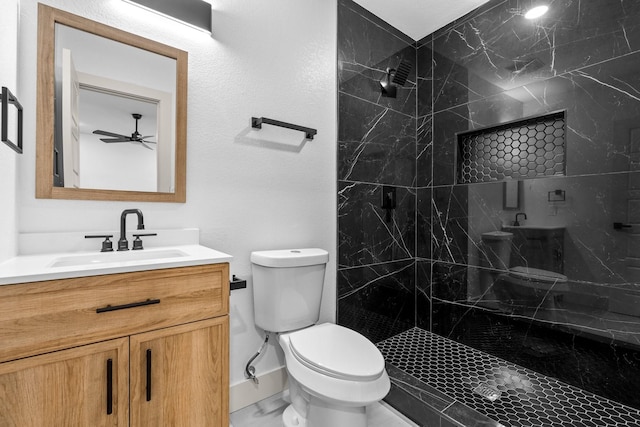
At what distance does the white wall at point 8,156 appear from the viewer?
101 cm

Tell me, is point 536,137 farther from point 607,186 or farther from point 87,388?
point 87,388

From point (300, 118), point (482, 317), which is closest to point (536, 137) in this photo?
point (482, 317)

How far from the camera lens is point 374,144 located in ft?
7.43

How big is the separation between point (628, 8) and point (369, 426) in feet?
8.36

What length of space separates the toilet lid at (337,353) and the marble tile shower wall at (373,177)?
1.93 feet

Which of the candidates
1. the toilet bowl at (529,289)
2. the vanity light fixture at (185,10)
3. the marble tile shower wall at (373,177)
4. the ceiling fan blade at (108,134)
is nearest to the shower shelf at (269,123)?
the marble tile shower wall at (373,177)

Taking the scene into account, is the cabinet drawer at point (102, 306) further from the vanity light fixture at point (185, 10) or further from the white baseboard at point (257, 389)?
the vanity light fixture at point (185, 10)

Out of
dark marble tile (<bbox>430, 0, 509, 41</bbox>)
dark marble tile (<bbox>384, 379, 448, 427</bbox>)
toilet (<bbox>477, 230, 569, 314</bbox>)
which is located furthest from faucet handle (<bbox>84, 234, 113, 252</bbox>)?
dark marble tile (<bbox>430, 0, 509, 41</bbox>)

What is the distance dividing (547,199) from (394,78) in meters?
1.33

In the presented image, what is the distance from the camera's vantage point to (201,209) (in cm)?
156

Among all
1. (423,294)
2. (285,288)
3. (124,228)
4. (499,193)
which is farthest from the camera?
(423,294)

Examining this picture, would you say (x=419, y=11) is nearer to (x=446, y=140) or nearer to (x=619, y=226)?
(x=446, y=140)

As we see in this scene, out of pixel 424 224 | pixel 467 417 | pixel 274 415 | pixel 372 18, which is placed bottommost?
pixel 274 415

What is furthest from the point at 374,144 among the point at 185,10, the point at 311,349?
the point at 311,349
